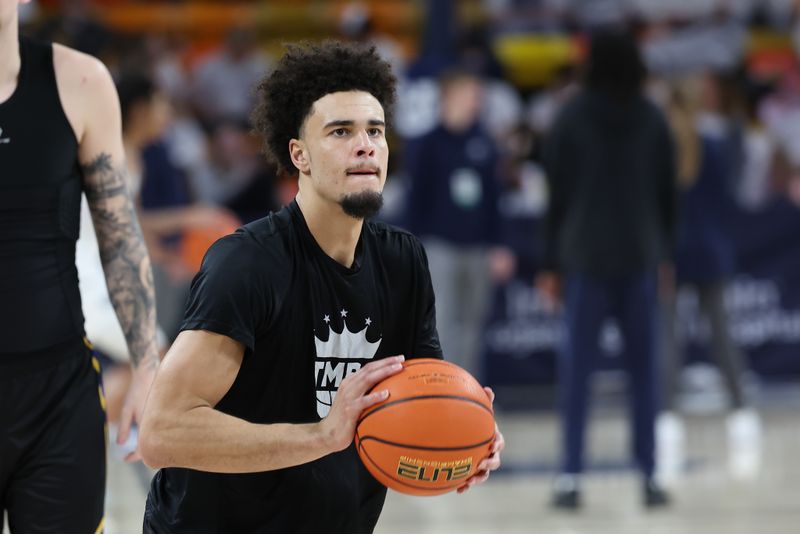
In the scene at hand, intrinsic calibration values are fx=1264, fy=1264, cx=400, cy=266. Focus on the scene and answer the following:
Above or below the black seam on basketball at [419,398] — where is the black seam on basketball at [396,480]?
below

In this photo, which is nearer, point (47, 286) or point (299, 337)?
point (299, 337)

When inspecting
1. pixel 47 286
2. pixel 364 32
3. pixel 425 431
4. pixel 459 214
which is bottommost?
pixel 459 214

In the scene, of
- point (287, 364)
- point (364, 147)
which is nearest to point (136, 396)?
point (287, 364)

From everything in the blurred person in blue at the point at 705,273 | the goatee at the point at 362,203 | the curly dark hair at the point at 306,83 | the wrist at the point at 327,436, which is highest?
the curly dark hair at the point at 306,83

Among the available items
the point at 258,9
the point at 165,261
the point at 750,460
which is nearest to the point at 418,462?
the point at 165,261

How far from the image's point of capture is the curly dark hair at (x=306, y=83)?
3006 millimetres

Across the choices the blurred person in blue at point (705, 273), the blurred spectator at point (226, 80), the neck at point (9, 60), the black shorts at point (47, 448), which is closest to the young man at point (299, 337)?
the black shorts at point (47, 448)

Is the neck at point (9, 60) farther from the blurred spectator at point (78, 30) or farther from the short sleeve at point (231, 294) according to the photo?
the blurred spectator at point (78, 30)

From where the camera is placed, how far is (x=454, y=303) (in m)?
8.11

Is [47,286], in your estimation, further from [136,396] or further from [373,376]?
[373,376]

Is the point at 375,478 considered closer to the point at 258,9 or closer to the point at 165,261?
the point at 165,261

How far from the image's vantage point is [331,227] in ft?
9.74

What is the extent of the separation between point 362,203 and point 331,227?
158mm

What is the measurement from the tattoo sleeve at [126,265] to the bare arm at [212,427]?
84 centimetres
